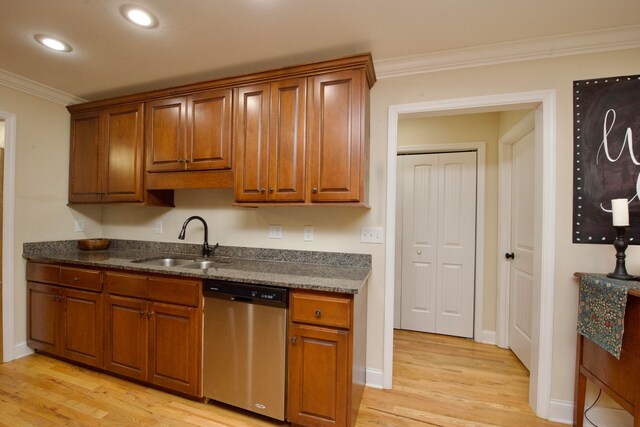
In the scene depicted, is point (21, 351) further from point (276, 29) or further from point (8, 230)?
point (276, 29)

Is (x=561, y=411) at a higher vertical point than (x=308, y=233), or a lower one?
lower

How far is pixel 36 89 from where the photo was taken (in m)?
2.47

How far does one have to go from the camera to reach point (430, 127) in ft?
10.0

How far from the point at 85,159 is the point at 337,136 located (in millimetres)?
2495

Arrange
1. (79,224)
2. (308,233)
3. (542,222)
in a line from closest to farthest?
(542,222)
(308,233)
(79,224)

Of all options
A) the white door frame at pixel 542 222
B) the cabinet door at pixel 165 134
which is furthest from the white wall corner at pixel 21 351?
the white door frame at pixel 542 222

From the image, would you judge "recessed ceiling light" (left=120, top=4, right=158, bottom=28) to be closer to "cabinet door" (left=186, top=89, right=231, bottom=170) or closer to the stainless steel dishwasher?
"cabinet door" (left=186, top=89, right=231, bottom=170)

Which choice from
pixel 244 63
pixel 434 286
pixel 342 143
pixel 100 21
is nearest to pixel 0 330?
pixel 100 21

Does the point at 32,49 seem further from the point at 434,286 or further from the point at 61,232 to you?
the point at 434,286

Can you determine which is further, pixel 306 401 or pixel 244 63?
pixel 244 63

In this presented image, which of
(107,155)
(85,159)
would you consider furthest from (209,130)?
(85,159)

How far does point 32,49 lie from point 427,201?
3584 mm

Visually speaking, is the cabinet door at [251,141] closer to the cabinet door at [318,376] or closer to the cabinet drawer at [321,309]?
the cabinet drawer at [321,309]

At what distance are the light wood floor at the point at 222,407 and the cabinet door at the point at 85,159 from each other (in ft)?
4.88
